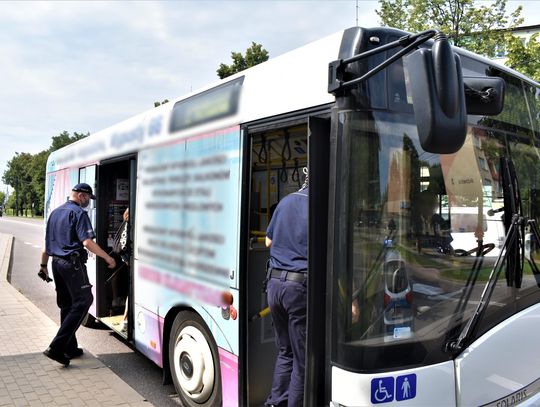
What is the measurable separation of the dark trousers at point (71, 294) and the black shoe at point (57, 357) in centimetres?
4

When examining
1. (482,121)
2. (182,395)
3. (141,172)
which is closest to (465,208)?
(482,121)

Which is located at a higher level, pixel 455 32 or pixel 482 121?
pixel 455 32

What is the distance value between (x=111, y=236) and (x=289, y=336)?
4025 mm

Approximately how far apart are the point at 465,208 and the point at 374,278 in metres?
0.79

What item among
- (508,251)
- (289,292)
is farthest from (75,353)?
(508,251)

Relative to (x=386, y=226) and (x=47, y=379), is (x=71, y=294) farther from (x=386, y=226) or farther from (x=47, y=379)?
(x=386, y=226)

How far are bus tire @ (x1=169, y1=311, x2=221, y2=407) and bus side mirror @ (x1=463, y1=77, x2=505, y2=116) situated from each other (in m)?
2.44

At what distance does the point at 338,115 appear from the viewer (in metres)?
2.40

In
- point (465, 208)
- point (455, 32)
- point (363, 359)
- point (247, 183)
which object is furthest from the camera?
point (455, 32)

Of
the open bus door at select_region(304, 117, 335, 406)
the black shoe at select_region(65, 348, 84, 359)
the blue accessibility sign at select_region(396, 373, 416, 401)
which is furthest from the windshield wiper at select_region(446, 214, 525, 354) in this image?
the black shoe at select_region(65, 348, 84, 359)

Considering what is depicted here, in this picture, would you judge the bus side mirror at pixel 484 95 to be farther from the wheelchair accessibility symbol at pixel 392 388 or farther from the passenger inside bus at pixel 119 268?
the passenger inside bus at pixel 119 268

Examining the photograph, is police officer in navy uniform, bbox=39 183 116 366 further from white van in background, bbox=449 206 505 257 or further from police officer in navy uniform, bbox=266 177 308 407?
white van in background, bbox=449 206 505 257

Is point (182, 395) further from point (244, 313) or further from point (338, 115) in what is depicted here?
point (338, 115)

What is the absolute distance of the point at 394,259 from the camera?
7.82 feet
